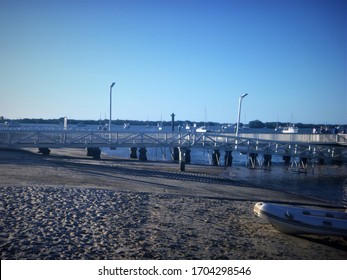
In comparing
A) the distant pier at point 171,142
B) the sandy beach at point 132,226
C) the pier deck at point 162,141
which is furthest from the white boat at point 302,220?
the pier deck at point 162,141

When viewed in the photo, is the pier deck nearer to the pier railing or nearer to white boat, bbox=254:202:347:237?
the pier railing

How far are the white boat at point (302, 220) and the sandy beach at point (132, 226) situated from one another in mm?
292

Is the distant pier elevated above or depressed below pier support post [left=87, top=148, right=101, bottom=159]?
above

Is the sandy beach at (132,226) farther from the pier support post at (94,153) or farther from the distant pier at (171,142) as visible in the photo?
the pier support post at (94,153)

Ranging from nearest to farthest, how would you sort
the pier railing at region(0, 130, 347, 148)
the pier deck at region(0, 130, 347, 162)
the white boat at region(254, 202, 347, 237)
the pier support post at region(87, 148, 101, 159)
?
the white boat at region(254, 202, 347, 237) → the pier railing at region(0, 130, 347, 148) → the pier deck at region(0, 130, 347, 162) → the pier support post at region(87, 148, 101, 159)

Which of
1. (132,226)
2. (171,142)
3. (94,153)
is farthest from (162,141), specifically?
(132,226)

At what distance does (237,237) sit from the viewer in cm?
794

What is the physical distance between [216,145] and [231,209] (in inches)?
624

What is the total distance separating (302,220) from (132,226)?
4.65 meters

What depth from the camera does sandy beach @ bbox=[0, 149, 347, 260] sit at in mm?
6484

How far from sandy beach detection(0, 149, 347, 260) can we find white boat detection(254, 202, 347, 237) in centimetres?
29

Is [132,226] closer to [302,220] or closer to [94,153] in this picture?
[302,220]

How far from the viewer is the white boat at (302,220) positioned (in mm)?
8055

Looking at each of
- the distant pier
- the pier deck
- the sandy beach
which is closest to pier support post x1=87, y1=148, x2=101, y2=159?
the distant pier
